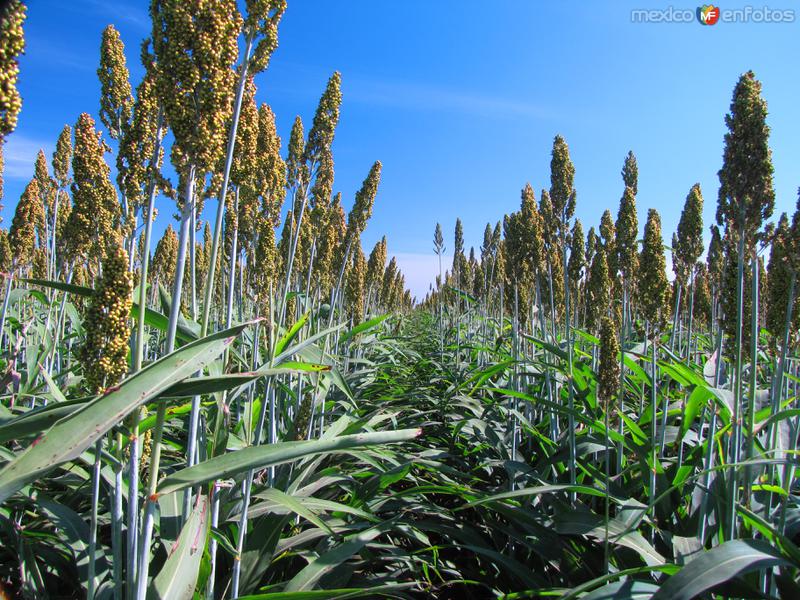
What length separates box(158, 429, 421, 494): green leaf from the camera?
3.91ft

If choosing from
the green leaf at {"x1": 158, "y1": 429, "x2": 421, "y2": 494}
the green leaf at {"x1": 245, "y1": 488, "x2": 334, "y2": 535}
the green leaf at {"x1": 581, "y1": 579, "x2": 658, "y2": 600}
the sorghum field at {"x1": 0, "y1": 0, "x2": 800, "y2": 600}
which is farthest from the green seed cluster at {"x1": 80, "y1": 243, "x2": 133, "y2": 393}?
the green leaf at {"x1": 581, "y1": 579, "x2": 658, "y2": 600}

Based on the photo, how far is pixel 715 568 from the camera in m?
1.52

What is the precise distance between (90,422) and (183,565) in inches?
31.7

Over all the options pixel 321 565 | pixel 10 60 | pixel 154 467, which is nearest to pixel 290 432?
pixel 321 565

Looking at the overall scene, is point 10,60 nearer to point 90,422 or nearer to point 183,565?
point 90,422

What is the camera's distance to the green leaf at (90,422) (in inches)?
36.5

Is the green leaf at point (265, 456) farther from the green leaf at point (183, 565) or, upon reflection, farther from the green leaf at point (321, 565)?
the green leaf at point (321, 565)

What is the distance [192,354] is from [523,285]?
417 centimetres

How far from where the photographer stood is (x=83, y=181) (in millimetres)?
2139

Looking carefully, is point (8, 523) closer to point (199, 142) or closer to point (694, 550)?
point (199, 142)

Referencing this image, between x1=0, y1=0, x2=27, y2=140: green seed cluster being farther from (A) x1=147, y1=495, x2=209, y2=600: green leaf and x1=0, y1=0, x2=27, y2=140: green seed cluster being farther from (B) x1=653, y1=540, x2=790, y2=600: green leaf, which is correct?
(B) x1=653, y1=540, x2=790, y2=600: green leaf

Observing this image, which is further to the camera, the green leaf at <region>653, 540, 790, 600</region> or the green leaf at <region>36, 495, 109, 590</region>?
the green leaf at <region>36, 495, 109, 590</region>

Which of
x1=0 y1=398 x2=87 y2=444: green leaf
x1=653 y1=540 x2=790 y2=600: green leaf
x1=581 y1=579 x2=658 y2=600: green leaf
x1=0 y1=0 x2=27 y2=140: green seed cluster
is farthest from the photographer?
x1=581 y1=579 x2=658 y2=600: green leaf

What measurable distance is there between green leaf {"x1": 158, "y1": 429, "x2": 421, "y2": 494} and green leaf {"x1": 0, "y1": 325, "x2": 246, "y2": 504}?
0.28 meters
